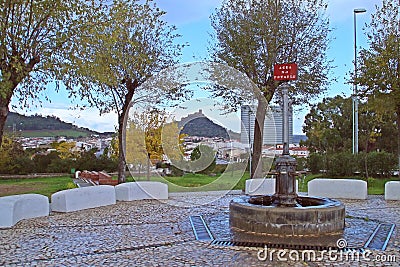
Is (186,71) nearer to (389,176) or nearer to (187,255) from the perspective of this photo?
(187,255)

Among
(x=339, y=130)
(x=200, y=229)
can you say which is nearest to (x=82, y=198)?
(x=200, y=229)

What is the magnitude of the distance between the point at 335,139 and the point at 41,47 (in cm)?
1930

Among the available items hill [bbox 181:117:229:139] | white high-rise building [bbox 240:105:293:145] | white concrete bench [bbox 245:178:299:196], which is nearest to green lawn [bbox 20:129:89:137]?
white high-rise building [bbox 240:105:293:145]

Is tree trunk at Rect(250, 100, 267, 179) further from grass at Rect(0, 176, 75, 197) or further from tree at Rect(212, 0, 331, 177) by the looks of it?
grass at Rect(0, 176, 75, 197)

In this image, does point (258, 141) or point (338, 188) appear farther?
point (258, 141)

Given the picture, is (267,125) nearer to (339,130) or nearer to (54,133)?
(339,130)

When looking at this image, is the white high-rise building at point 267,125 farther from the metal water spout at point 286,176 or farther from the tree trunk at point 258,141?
the metal water spout at point 286,176

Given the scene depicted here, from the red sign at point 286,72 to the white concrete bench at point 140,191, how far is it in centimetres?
542

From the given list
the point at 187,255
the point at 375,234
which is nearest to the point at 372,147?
the point at 375,234

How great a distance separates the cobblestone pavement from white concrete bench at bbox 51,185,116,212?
13.3 inches

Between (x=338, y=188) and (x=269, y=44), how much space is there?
443 centimetres

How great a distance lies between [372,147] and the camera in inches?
1024

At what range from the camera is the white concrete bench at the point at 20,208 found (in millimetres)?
8016

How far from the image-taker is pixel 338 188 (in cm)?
1225
